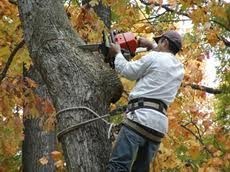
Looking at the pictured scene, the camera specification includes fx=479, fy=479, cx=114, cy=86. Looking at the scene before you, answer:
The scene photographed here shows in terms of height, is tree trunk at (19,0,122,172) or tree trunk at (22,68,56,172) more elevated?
tree trunk at (19,0,122,172)

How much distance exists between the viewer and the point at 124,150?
364cm

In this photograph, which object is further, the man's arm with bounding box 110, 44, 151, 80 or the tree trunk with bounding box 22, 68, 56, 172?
the tree trunk with bounding box 22, 68, 56, 172

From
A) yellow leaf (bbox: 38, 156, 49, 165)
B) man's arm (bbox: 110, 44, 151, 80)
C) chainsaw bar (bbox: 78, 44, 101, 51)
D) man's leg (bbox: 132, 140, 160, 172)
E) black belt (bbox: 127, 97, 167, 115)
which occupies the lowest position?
yellow leaf (bbox: 38, 156, 49, 165)

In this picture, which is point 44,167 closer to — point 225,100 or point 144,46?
point 225,100

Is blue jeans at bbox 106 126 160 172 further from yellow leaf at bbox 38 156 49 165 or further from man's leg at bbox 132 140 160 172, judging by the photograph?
yellow leaf at bbox 38 156 49 165

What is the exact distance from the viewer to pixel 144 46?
15.6ft

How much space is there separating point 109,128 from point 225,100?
150 inches

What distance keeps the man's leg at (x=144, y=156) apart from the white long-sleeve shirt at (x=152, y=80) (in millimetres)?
158

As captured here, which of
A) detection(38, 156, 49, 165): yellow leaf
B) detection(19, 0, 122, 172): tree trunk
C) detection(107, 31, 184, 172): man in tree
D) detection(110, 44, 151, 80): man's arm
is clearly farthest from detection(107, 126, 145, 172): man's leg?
detection(38, 156, 49, 165): yellow leaf

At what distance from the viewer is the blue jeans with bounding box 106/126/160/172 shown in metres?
3.59

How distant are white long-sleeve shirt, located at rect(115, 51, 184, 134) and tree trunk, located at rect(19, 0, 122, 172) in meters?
0.15

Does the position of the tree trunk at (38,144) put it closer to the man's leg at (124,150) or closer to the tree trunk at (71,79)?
the tree trunk at (71,79)

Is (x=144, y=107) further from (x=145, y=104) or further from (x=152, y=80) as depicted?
(x=152, y=80)

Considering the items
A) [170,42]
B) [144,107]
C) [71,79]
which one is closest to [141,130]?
[144,107]
